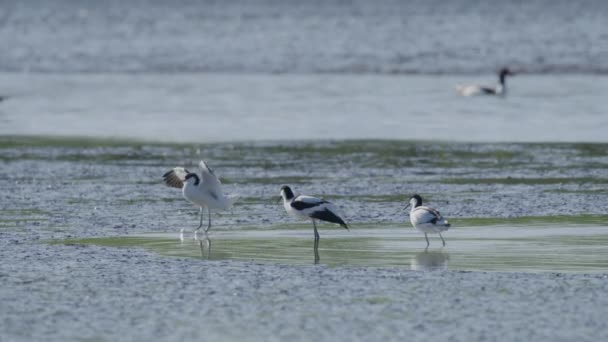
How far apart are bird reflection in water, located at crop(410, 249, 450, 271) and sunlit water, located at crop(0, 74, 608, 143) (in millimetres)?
13440

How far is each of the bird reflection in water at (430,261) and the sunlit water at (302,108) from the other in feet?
44.1

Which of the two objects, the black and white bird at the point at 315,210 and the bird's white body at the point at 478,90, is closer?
the black and white bird at the point at 315,210

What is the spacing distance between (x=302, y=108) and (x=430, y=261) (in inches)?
Answer: 873

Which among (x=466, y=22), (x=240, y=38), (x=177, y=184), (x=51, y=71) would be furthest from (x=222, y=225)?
(x=466, y=22)

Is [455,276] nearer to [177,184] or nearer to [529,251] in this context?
[529,251]

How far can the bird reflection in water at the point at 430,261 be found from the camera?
15.4 m

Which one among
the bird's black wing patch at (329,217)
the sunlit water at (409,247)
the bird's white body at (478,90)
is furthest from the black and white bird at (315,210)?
the bird's white body at (478,90)

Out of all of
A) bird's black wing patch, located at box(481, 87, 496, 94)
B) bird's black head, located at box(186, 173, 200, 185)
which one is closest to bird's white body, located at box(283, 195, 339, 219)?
bird's black head, located at box(186, 173, 200, 185)

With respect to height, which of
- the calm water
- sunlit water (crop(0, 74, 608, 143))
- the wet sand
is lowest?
the wet sand

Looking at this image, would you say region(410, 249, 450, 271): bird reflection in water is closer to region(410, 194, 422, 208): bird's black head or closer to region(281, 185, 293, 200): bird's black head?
region(410, 194, 422, 208): bird's black head

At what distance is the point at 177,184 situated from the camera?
20953mm

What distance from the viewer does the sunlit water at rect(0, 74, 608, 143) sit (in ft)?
104

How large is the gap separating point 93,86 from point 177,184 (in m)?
27.3

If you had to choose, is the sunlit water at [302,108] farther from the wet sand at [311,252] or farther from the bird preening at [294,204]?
the bird preening at [294,204]
